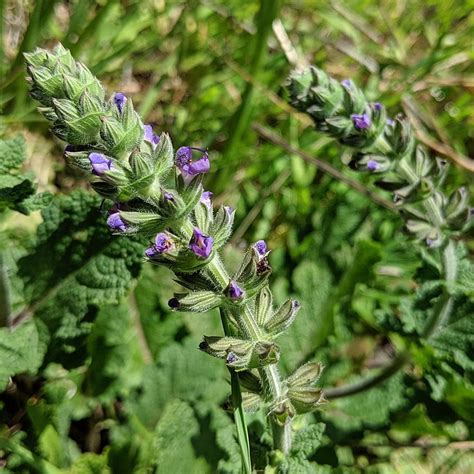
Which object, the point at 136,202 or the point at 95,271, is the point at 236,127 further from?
the point at 136,202

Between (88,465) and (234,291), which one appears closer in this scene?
(234,291)

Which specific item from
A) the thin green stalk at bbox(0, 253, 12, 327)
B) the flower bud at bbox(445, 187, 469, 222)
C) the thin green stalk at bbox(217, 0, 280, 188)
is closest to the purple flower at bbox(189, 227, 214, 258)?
the thin green stalk at bbox(0, 253, 12, 327)

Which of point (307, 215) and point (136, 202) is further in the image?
point (307, 215)

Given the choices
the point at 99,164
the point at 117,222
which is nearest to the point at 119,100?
the point at 99,164

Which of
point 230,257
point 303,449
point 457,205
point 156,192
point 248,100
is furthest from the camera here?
point 248,100

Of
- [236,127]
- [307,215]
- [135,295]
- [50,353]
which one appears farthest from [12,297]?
[307,215]

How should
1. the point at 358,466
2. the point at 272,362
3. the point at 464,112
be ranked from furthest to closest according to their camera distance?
the point at 464,112, the point at 358,466, the point at 272,362

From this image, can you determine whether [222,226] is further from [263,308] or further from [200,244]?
[263,308]
